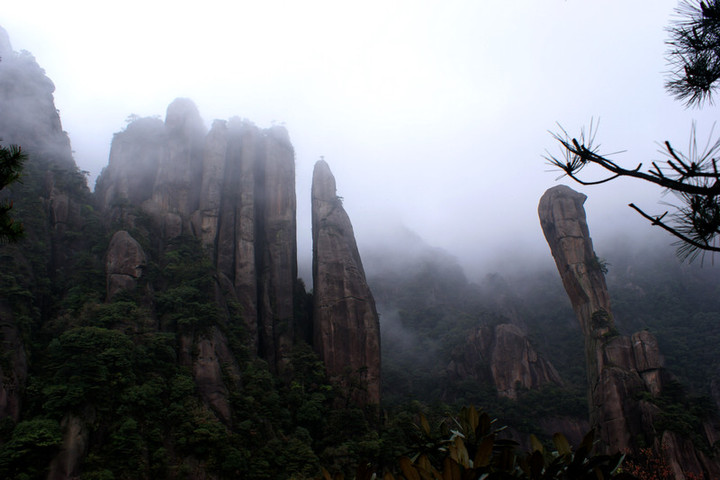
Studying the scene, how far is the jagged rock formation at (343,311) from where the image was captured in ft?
89.0

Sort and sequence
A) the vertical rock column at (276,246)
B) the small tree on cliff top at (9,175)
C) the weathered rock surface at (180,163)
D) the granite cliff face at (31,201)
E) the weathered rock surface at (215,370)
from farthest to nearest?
the weathered rock surface at (180,163) → the vertical rock column at (276,246) → the weathered rock surface at (215,370) → the granite cliff face at (31,201) → the small tree on cliff top at (9,175)

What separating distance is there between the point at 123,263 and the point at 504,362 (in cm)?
3434

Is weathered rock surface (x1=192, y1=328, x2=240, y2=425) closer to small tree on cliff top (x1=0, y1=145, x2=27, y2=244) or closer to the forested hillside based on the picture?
the forested hillside

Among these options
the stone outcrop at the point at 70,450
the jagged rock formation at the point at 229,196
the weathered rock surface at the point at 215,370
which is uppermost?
the jagged rock formation at the point at 229,196

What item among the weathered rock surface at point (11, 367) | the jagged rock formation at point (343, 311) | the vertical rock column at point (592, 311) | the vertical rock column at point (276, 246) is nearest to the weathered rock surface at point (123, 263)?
the weathered rock surface at point (11, 367)

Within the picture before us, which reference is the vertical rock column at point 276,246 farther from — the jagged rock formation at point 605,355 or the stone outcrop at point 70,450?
the jagged rock formation at point 605,355

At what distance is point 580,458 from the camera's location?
3213 mm

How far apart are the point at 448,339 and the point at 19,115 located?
45080mm

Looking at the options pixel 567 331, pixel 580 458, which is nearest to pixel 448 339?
pixel 567 331

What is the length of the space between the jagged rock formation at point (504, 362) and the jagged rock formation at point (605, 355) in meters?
14.4

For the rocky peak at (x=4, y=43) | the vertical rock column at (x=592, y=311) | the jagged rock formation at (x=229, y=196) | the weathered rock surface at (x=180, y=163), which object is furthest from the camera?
the rocky peak at (x=4, y=43)

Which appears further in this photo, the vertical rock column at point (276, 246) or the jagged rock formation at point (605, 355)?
the vertical rock column at point (276, 246)

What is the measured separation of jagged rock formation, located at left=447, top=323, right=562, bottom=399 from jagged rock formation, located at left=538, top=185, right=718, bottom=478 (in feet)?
47.3

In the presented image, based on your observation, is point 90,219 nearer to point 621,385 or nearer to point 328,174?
point 328,174
